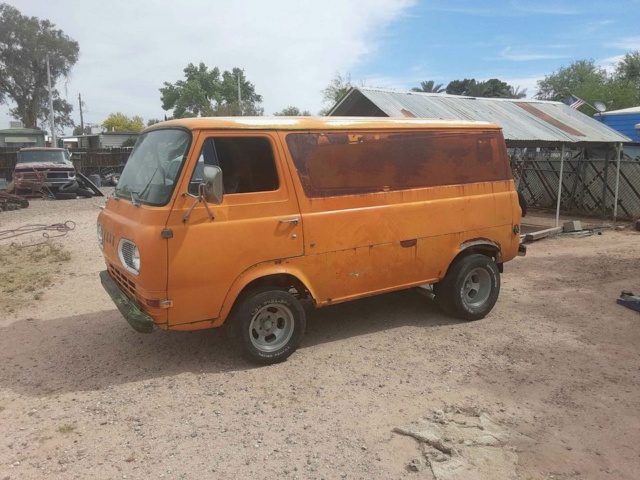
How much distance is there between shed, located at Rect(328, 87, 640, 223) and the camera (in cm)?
1059

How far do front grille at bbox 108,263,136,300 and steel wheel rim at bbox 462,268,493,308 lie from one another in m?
3.67

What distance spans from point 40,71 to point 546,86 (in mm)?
50930

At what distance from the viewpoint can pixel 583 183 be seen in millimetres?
15156

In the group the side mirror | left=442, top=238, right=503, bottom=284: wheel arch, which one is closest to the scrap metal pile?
the side mirror

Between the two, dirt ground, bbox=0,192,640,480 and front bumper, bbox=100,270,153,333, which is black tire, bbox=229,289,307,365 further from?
front bumper, bbox=100,270,153,333

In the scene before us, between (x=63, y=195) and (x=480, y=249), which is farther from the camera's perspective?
(x=63, y=195)

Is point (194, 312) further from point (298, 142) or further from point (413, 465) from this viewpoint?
point (413, 465)

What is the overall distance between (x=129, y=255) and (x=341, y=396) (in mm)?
2157

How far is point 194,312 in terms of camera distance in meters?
4.28

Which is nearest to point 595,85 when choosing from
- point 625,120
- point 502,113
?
point 625,120

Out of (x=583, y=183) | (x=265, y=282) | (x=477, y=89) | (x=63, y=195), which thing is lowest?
(x=265, y=282)

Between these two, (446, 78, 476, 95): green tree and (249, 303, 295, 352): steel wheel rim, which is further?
(446, 78, 476, 95): green tree

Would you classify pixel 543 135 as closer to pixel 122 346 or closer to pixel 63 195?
pixel 122 346

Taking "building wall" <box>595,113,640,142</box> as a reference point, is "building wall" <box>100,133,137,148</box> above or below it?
above
